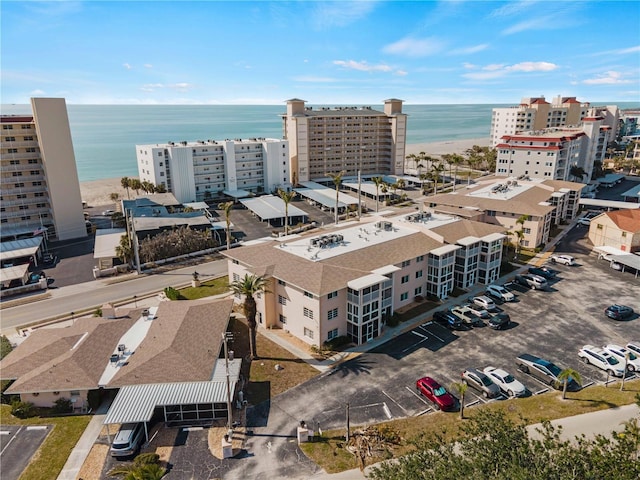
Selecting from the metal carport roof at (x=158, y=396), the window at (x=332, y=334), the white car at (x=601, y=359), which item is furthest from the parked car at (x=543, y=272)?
the metal carport roof at (x=158, y=396)

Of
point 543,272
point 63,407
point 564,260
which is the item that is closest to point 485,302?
point 543,272

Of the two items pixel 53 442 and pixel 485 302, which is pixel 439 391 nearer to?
pixel 485 302

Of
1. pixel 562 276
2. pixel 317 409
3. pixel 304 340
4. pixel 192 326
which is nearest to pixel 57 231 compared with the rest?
pixel 192 326

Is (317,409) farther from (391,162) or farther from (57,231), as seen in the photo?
(391,162)

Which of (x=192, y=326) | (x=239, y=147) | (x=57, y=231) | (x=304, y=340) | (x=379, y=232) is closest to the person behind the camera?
(x=192, y=326)

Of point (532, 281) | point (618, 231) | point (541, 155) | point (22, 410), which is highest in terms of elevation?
point (541, 155)
